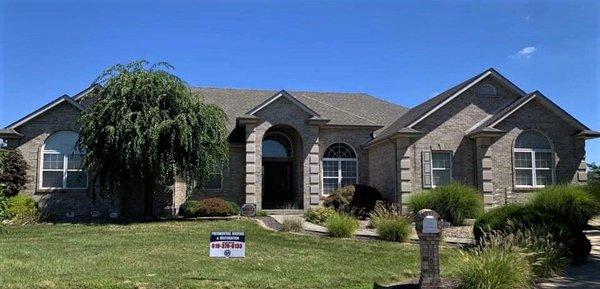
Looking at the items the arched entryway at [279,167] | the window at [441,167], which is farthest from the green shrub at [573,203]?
the arched entryway at [279,167]

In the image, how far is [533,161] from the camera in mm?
25609

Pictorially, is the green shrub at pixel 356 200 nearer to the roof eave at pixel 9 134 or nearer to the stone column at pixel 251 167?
the stone column at pixel 251 167

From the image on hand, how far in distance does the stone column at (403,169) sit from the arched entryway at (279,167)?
20.1ft

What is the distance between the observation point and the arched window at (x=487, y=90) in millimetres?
26688

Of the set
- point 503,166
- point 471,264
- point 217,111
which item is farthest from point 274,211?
point 471,264

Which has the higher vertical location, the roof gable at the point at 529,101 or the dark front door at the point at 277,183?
the roof gable at the point at 529,101

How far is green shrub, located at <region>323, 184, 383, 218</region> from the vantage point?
24.3m

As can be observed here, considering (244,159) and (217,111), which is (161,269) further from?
(244,159)

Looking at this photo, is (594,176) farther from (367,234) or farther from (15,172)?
(15,172)

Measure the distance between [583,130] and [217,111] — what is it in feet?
55.0

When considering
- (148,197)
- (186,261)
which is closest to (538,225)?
(186,261)

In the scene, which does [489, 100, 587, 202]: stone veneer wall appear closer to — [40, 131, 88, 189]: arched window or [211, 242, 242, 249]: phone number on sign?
[211, 242, 242, 249]: phone number on sign

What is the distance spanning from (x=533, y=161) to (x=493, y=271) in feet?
60.6

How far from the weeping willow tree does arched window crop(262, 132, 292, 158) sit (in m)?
6.01
